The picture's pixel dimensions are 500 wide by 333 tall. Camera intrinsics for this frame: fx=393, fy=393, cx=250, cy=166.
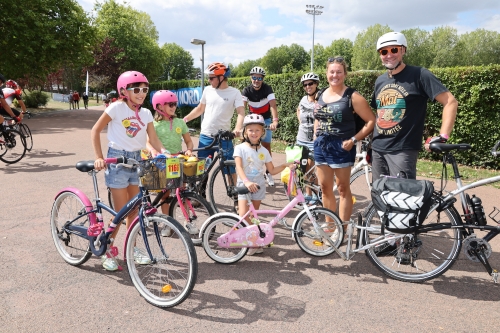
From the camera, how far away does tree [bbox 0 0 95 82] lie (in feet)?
71.6

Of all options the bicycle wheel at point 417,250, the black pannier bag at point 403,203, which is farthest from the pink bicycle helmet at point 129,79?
the bicycle wheel at point 417,250

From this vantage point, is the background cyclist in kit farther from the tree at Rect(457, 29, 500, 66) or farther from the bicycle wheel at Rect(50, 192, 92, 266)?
the tree at Rect(457, 29, 500, 66)

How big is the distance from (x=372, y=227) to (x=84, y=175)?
6517 millimetres

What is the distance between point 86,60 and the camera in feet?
85.1

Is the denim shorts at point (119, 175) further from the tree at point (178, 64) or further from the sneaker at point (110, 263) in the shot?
the tree at point (178, 64)

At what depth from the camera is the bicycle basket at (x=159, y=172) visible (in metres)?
3.16

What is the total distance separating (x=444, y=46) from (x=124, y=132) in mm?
99898

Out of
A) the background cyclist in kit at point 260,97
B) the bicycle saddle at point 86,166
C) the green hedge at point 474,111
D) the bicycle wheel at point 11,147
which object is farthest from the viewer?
the bicycle wheel at point 11,147

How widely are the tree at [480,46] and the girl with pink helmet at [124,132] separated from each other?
9931 cm

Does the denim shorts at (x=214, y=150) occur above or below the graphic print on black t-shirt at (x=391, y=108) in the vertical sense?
below

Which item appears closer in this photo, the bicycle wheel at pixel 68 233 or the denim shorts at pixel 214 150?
the bicycle wheel at pixel 68 233

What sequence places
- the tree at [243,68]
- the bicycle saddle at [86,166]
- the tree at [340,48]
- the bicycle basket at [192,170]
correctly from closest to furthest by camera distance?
the bicycle saddle at [86,166] → the bicycle basket at [192,170] → the tree at [340,48] → the tree at [243,68]

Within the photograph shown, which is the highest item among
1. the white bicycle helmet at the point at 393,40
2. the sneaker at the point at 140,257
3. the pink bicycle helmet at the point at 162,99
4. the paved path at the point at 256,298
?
the white bicycle helmet at the point at 393,40

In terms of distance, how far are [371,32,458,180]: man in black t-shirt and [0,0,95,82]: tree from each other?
2303cm
